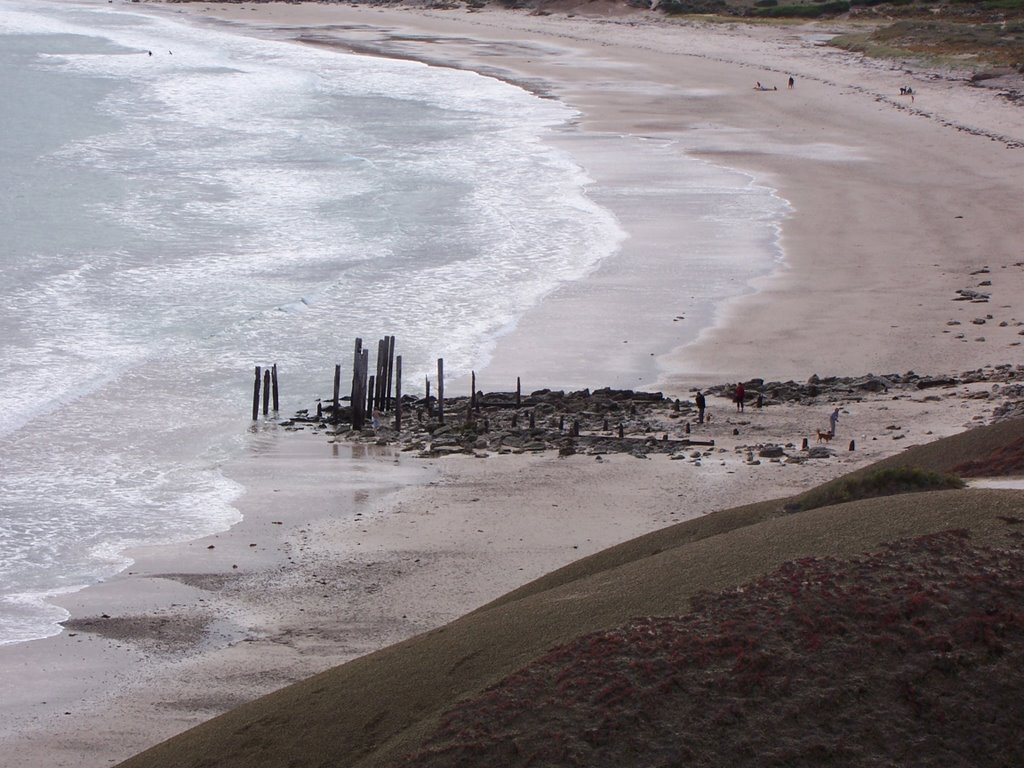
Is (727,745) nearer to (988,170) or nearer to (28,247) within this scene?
(28,247)

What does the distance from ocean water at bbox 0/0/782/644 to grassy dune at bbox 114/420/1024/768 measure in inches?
260

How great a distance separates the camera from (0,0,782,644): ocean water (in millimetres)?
16562

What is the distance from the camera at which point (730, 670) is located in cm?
605

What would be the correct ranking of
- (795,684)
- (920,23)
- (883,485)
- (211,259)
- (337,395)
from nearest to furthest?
(795,684), (883,485), (337,395), (211,259), (920,23)

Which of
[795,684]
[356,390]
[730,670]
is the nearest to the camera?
[795,684]

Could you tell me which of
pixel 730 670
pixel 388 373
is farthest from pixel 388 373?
pixel 730 670

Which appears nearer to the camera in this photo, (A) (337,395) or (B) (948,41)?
(A) (337,395)

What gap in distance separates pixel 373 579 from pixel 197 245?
20.1 meters

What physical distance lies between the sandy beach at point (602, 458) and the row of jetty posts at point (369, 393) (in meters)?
0.67

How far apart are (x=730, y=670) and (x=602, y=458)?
10422 millimetres

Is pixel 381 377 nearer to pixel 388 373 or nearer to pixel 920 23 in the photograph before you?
pixel 388 373

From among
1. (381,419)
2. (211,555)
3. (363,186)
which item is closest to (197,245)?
(363,186)

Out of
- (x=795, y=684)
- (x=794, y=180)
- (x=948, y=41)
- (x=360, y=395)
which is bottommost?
(x=360, y=395)

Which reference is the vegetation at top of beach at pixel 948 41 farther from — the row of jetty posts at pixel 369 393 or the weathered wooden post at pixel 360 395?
the weathered wooden post at pixel 360 395
